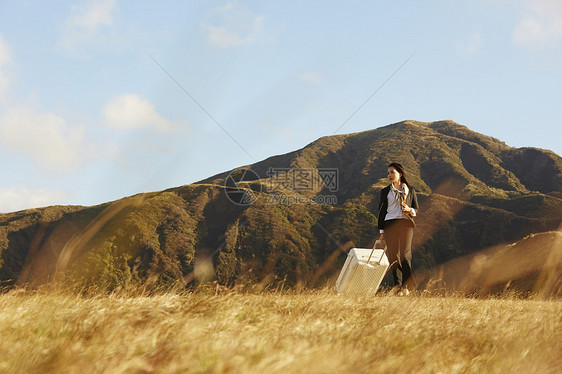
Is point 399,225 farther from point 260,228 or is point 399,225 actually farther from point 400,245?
point 260,228

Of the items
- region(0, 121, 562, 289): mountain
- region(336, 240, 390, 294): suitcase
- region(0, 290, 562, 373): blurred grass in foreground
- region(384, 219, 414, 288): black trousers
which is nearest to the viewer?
region(0, 290, 562, 373): blurred grass in foreground

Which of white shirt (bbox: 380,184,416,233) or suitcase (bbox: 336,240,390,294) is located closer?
white shirt (bbox: 380,184,416,233)

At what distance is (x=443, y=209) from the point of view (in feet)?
306

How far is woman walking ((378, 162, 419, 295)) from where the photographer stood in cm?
724

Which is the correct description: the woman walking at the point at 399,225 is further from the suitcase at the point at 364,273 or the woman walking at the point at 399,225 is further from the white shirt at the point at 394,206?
the suitcase at the point at 364,273

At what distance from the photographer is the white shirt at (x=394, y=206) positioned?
23.9 ft

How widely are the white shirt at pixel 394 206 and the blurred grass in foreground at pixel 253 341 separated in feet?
11.9

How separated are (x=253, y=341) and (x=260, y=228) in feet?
293

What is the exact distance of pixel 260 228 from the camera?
90.8 meters

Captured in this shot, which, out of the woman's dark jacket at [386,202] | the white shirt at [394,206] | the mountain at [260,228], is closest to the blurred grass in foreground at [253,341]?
the white shirt at [394,206]

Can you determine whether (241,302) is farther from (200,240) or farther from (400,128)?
(400,128)

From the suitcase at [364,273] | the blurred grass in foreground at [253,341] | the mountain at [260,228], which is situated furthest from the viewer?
the mountain at [260,228]

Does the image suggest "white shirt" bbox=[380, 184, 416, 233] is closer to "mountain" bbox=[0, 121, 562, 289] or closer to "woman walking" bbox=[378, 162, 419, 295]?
"woman walking" bbox=[378, 162, 419, 295]

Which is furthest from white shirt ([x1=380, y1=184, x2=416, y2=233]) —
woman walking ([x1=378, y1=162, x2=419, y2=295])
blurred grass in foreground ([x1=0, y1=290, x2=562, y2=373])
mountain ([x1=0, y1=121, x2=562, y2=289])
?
mountain ([x1=0, y1=121, x2=562, y2=289])
